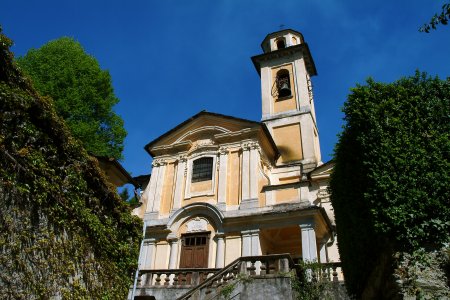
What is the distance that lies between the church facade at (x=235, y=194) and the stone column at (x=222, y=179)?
5 centimetres

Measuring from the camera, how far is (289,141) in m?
24.6

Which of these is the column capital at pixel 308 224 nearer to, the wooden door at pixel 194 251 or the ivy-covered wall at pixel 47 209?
the wooden door at pixel 194 251

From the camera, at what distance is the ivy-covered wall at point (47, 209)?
6867 millimetres

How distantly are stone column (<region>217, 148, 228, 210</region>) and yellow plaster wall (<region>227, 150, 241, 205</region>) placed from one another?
208mm

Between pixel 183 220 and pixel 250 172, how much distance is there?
4.07 meters

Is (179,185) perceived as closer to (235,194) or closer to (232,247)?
(235,194)

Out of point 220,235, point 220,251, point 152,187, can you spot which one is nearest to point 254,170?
point 220,235

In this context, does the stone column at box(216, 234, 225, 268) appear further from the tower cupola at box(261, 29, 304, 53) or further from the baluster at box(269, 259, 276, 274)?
the tower cupola at box(261, 29, 304, 53)

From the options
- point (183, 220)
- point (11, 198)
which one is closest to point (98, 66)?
point (183, 220)

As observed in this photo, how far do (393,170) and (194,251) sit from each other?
1176cm

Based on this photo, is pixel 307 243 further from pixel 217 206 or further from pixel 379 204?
pixel 379 204

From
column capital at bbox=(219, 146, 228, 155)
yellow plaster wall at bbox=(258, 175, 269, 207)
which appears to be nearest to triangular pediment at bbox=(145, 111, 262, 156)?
column capital at bbox=(219, 146, 228, 155)

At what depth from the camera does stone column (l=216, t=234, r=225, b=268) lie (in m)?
16.8

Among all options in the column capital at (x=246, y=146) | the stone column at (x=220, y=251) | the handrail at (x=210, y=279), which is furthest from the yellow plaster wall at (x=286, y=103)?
the handrail at (x=210, y=279)
